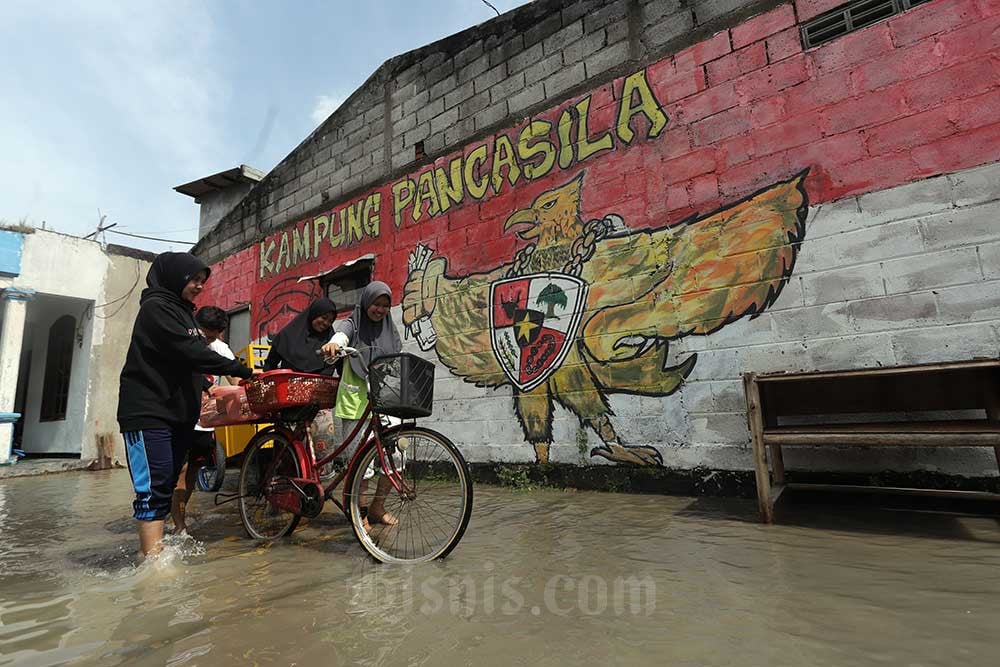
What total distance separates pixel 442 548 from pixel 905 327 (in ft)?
9.94

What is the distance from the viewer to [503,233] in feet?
17.2

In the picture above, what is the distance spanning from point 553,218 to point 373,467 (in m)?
3.01

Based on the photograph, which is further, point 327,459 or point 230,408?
point 230,408

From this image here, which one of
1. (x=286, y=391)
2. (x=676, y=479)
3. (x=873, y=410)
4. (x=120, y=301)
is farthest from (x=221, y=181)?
(x=873, y=410)

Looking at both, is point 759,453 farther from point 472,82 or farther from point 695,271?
point 472,82

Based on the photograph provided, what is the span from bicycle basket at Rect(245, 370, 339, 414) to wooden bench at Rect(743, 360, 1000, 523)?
2428 millimetres

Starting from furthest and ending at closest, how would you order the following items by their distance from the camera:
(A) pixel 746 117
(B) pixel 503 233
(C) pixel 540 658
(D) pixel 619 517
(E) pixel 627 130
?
(B) pixel 503 233 → (E) pixel 627 130 → (A) pixel 746 117 → (D) pixel 619 517 → (C) pixel 540 658

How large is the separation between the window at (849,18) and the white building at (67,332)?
12.3 meters

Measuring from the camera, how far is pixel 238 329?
9.11 metres

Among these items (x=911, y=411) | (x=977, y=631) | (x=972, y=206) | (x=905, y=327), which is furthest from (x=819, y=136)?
(x=977, y=631)

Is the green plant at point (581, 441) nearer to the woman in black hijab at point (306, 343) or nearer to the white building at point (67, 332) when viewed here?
the woman in black hijab at point (306, 343)

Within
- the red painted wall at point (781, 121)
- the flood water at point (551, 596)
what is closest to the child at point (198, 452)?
the flood water at point (551, 596)

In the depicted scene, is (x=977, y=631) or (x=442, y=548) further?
(x=442, y=548)

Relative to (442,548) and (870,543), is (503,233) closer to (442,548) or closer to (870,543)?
(442,548)
